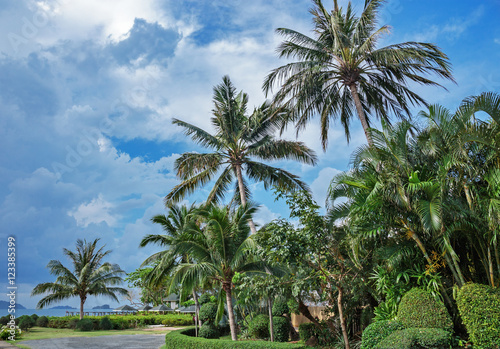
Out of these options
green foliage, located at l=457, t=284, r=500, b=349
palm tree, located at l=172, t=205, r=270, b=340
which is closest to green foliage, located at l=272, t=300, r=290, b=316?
palm tree, located at l=172, t=205, r=270, b=340

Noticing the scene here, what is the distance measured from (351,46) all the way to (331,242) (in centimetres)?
791

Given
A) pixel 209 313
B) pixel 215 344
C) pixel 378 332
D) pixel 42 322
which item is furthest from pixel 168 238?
pixel 42 322

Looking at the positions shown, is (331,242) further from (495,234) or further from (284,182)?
(284,182)

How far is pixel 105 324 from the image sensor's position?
31328mm

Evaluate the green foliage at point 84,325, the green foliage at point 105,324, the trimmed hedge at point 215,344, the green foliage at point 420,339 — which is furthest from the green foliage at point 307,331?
the green foliage at point 105,324

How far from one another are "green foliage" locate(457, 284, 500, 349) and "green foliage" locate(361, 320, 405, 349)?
1.60 meters

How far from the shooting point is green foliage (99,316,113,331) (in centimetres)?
3123

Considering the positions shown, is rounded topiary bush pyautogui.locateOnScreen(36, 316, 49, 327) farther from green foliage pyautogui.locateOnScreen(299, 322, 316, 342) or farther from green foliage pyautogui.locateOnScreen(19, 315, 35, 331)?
green foliage pyautogui.locateOnScreen(299, 322, 316, 342)

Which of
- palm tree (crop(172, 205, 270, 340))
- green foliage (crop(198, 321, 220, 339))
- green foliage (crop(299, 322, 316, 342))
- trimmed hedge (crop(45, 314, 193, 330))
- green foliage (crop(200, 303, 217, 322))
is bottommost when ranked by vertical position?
trimmed hedge (crop(45, 314, 193, 330))

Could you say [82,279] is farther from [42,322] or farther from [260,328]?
[260,328]

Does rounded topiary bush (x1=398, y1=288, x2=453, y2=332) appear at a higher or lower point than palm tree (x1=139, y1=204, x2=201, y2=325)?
lower

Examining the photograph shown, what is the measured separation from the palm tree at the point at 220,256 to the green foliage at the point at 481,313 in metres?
7.00

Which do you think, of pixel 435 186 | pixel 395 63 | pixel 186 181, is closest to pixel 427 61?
pixel 395 63

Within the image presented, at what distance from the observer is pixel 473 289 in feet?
30.7
